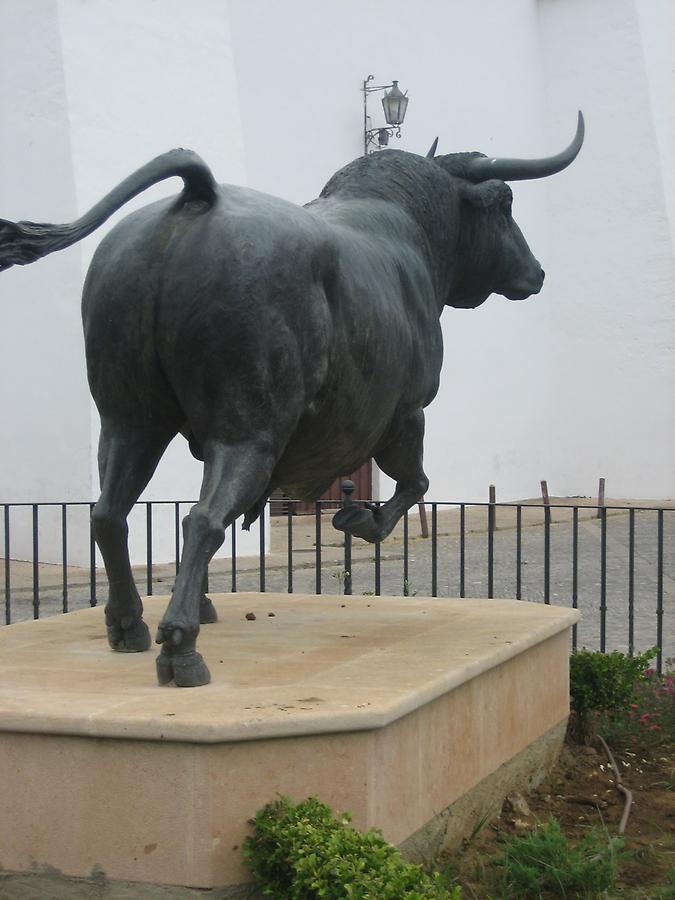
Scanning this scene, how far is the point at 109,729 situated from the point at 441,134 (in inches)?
633

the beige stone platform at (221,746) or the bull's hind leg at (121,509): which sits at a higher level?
the bull's hind leg at (121,509)

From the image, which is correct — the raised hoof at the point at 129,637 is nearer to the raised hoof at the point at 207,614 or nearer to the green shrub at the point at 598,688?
the raised hoof at the point at 207,614

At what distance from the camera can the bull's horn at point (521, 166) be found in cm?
477

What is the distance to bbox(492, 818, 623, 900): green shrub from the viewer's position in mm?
3566

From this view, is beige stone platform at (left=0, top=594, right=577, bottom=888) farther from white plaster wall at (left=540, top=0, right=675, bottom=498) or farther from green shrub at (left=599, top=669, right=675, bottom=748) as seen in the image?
white plaster wall at (left=540, top=0, right=675, bottom=498)

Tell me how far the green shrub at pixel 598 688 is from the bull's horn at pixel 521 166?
2.20 metres

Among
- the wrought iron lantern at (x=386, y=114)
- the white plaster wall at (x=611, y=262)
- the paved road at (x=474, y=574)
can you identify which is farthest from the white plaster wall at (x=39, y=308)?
the white plaster wall at (x=611, y=262)

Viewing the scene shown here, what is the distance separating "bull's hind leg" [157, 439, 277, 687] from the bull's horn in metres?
1.80

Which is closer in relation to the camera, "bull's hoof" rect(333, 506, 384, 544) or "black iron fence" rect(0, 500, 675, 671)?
"bull's hoof" rect(333, 506, 384, 544)

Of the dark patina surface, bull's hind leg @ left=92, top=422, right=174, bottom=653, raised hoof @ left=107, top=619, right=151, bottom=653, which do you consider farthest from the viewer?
raised hoof @ left=107, top=619, right=151, bottom=653

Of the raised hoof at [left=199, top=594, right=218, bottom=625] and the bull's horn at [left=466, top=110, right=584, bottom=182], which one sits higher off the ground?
the bull's horn at [left=466, top=110, right=584, bottom=182]

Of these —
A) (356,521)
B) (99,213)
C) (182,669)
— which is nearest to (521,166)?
(356,521)

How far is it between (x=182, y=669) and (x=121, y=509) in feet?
2.50

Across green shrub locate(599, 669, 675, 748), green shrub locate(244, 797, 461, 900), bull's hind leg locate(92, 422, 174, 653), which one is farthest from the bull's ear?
green shrub locate(244, 797, 461, 900)
